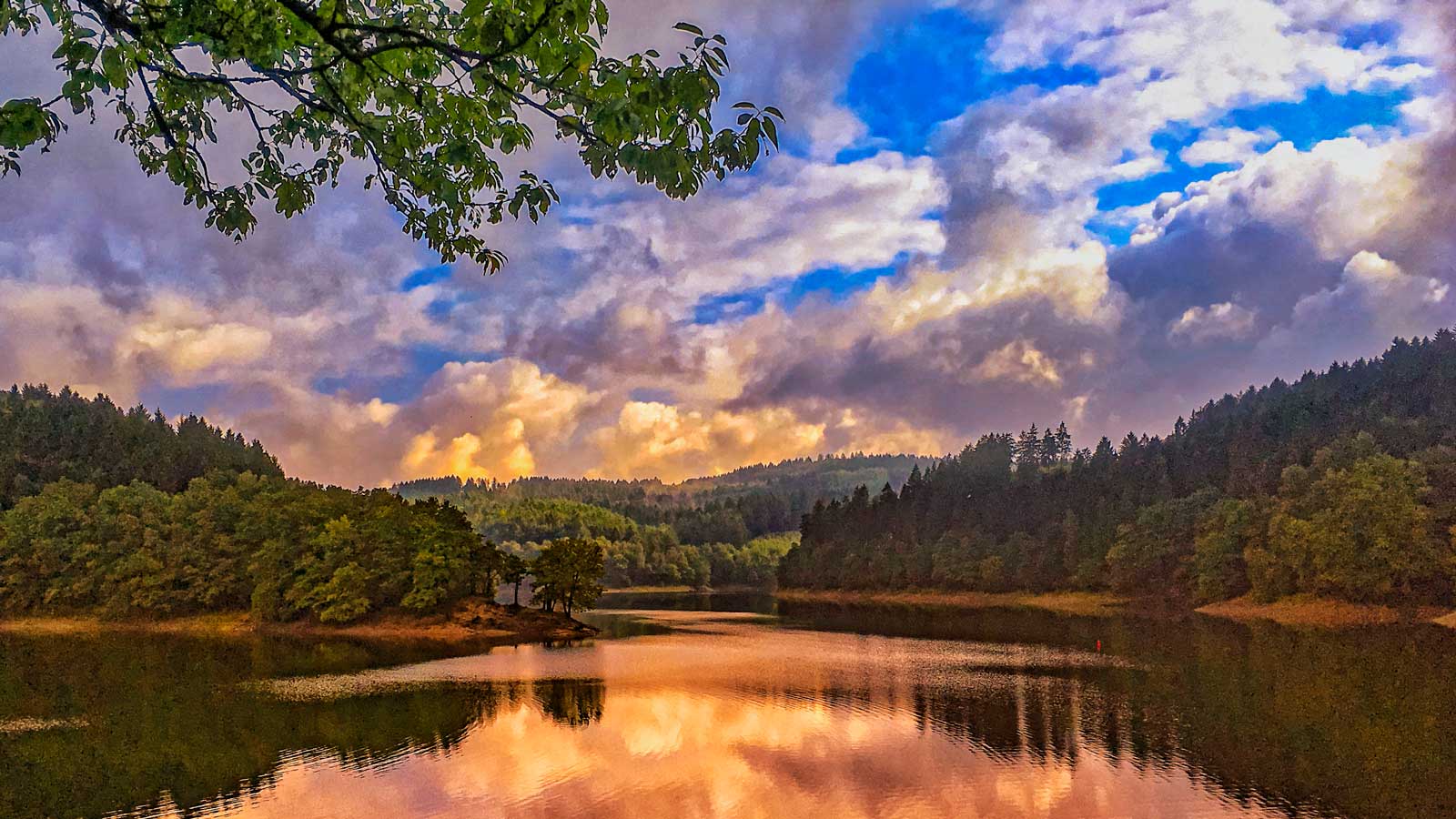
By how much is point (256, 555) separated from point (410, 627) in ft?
70.6

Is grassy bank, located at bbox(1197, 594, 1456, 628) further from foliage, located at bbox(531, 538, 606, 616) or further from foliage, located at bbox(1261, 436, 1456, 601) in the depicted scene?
foliage, located at bbox(531, 538, 606, 616)

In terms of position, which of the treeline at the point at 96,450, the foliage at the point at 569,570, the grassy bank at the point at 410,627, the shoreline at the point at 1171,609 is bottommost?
the shoreline at the point at 1171,609

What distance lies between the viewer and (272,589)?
3895 inches

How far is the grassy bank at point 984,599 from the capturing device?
5143 inches

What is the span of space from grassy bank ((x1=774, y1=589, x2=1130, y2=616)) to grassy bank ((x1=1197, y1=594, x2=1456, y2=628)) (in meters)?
16.6

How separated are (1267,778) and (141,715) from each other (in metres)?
47.1

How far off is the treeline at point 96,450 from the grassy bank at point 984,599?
104 metres

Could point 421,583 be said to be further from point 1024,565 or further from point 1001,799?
point 1024,565

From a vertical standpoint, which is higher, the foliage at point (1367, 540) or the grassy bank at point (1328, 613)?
the foliage at point (1367, 540)

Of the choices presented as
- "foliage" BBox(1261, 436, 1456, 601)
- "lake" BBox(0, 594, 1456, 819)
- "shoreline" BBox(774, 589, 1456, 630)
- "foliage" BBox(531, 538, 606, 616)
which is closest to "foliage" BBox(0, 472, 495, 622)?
"foliage" BBox(531, 538, 606, 616)

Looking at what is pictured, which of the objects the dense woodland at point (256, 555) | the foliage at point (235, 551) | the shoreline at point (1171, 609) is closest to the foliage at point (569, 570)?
the dense woodland at point (256, 555)

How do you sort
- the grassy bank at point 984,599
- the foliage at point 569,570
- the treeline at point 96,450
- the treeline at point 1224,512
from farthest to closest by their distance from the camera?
the treeline at point 96,450 → the grassy bank at point 984,599 → the treeline at point 1224,512 → the foliage at point 569,570

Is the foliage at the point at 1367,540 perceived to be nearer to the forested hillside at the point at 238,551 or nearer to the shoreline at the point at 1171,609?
the shoreline at the point at 1171,609

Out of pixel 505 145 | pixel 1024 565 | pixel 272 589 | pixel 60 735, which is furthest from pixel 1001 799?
pixel 1024 565
